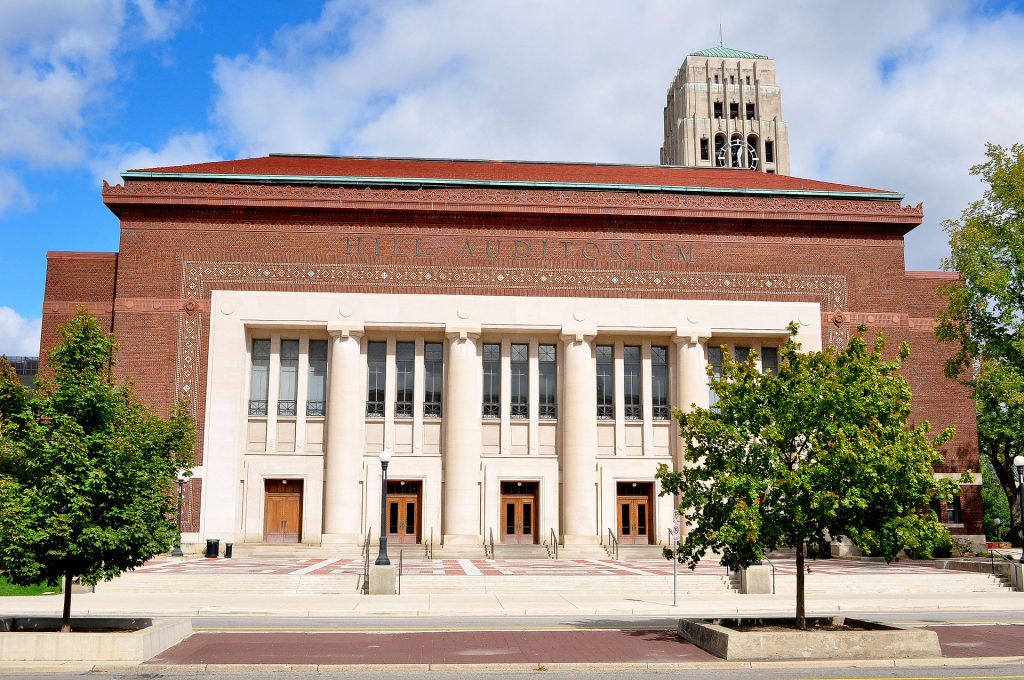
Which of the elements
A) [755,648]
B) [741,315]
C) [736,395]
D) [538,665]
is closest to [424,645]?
[538,665]

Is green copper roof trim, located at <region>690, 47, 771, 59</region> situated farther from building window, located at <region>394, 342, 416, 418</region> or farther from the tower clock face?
building window, located at <region>394, 342, 416, 418</region>

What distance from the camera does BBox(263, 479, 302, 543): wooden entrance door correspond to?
4281cm

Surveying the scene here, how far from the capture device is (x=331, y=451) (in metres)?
42.1

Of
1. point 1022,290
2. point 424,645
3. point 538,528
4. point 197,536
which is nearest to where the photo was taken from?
point 424,645

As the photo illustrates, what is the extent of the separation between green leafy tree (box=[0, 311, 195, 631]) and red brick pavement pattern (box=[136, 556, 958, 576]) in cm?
1403

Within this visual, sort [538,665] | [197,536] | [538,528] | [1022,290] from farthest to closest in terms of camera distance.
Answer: [538,528], [197,536], [1022,290], [538,665]

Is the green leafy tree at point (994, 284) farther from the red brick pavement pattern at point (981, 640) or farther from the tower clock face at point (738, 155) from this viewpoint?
the tower clock face at point (738, 155)

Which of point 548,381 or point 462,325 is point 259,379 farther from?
point 548,381

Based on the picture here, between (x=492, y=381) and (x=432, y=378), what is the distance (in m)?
2.82

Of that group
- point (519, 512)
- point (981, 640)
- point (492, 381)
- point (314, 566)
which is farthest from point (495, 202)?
point (981, 640)

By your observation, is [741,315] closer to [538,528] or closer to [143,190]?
[538,528]

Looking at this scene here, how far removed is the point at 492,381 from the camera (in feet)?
145

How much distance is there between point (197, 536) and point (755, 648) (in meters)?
31.1

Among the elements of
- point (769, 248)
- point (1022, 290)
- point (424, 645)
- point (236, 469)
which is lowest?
point (424, 645)
